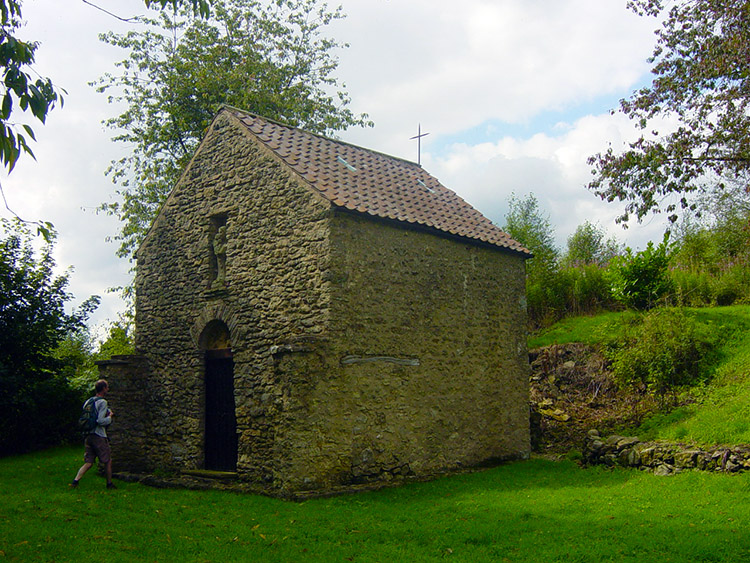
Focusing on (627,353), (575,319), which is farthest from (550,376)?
(575,319)

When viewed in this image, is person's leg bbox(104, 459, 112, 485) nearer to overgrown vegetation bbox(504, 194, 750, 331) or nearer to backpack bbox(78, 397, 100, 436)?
backpack bbox(78, 397, 100, 436)

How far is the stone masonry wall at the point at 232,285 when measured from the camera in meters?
12.4

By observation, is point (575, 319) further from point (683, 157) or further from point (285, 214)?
point (285, 214)

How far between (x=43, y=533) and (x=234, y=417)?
17.7 feet

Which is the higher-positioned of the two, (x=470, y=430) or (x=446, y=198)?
(x=446, y=198)

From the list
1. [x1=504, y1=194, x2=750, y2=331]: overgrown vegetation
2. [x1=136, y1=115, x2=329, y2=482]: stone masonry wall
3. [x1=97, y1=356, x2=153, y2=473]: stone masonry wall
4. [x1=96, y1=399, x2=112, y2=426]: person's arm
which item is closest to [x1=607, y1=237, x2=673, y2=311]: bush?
[x1=504, y1=194, x2=750, y2=331]: overgrown vegetation

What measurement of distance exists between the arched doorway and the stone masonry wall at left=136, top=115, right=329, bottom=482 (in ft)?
0.59

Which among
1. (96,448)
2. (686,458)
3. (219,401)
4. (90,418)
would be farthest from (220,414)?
(686,458)

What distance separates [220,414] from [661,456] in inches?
350

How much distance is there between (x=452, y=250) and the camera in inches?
576

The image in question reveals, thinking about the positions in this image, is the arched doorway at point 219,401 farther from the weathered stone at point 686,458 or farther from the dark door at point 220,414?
the weathered stone at point 686,458

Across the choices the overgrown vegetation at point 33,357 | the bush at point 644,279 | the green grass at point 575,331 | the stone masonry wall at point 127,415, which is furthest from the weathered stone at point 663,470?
the overgrown vegetation at point 33,357

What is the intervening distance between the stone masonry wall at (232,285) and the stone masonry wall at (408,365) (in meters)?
0.72

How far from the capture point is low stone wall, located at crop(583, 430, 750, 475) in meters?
11.9
